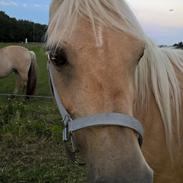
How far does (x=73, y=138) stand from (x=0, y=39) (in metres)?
29.5

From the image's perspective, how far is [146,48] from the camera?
1959mm

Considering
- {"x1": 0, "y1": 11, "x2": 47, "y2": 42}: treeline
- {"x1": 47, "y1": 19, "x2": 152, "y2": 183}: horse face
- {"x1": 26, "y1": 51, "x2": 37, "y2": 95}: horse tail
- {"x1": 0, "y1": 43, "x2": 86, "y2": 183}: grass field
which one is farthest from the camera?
{"x1": 0, "y1": 11, "x2": 47, "y2": 42}: treeline

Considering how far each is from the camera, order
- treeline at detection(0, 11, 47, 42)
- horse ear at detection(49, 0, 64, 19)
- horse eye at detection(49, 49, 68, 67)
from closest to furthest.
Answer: horse eye at detection(49, 49, 68, 67) → horse ear at detection(49, 0, 64, 19) → treeline at detection(0, 11, 47, 42)

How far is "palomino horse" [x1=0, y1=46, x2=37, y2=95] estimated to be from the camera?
11.1 meters

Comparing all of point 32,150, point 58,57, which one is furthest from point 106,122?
point 32,150

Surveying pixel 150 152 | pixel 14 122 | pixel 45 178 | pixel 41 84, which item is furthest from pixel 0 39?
pixel 150 152

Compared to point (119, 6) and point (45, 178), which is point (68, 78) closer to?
point (119, 6)

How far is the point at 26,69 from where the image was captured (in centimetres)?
1128

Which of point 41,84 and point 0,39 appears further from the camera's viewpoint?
point 0,39

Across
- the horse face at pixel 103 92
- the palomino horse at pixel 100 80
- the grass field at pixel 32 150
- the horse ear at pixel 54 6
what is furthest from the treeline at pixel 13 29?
the horse face at pixel 103 92

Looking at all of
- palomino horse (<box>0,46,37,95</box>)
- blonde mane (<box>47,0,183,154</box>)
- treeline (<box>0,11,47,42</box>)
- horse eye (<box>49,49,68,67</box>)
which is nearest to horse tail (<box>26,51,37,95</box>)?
palomino horse (<box>0,46,37,95</box>)

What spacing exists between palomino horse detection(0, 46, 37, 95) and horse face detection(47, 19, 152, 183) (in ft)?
29.9

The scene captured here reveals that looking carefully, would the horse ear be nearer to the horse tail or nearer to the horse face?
the horse face

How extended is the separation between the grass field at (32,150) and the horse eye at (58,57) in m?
1.02
